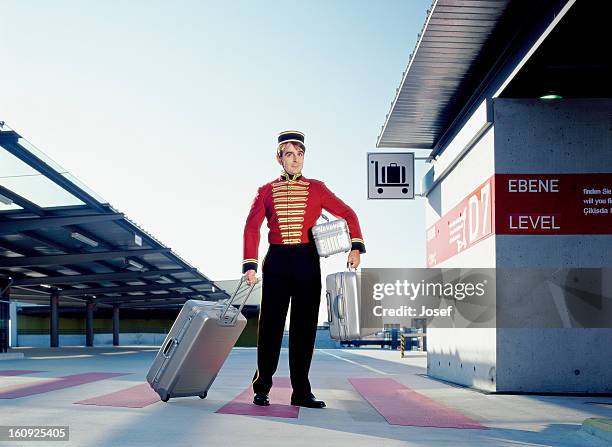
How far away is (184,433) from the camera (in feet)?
16.0

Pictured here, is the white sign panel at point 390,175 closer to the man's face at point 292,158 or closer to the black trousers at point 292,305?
the man's face at point 292,158

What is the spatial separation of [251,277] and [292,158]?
109cm

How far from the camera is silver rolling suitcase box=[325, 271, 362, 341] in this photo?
19.4 feet

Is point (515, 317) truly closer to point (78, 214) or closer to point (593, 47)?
point (593, 47)

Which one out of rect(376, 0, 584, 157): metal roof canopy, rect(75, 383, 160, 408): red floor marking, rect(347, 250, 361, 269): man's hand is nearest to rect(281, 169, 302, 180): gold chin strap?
rect(347, 250, 361, 269): man's hand

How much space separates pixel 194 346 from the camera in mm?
6582

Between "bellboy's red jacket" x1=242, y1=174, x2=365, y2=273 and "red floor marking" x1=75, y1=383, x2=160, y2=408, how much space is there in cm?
156

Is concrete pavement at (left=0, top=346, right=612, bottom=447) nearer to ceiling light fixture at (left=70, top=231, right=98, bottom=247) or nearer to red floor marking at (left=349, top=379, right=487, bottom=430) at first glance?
red floor marking at (left=349, top=379, right=487, bottom=430)

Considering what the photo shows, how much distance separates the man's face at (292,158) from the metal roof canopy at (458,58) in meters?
2.42

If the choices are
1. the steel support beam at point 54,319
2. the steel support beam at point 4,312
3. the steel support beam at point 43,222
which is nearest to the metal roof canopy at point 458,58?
the steel support beam at point 43,222

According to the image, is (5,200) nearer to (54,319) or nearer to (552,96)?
(552,96)

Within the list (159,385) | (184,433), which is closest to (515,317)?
(159,385)

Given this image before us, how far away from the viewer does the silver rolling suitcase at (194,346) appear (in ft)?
21.5

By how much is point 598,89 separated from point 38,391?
720 cm
